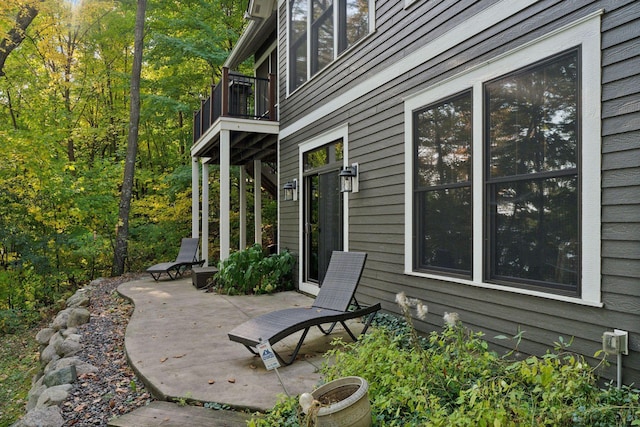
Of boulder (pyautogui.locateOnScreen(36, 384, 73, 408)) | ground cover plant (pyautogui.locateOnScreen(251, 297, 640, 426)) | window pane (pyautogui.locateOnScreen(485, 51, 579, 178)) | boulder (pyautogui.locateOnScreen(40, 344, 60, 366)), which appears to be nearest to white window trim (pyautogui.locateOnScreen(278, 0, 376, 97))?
window pane (pyautogui.locateOnScreen(485, 51, 579, 178))

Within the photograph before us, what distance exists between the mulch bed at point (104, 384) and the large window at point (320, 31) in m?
4.62

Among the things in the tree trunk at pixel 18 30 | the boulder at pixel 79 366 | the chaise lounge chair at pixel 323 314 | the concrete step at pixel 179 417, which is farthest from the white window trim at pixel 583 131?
the tree trunk at pixel 18 30

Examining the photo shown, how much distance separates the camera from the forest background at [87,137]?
966 centimetres

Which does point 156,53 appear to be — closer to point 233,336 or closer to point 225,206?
point 225,206

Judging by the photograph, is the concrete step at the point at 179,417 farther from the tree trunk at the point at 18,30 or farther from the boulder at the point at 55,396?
the tree trunk at the point at 18,30

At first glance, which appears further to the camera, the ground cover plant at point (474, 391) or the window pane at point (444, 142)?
the window pane at point (444, 142)

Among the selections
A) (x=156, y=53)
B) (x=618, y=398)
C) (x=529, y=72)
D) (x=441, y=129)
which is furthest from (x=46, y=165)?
(x=618, y=398)

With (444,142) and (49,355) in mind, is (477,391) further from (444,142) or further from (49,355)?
(49,355)

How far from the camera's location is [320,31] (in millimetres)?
6566

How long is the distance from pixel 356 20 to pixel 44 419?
5.32 metres

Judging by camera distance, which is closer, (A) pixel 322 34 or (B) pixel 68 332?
(B) pixel 68 332

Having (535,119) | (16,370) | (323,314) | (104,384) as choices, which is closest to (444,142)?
(535,119)

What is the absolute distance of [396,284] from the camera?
4594mm

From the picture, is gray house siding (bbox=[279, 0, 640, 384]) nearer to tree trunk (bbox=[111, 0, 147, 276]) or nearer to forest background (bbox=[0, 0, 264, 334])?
tree trunk (bbox=[111, 0, 147, 276])
